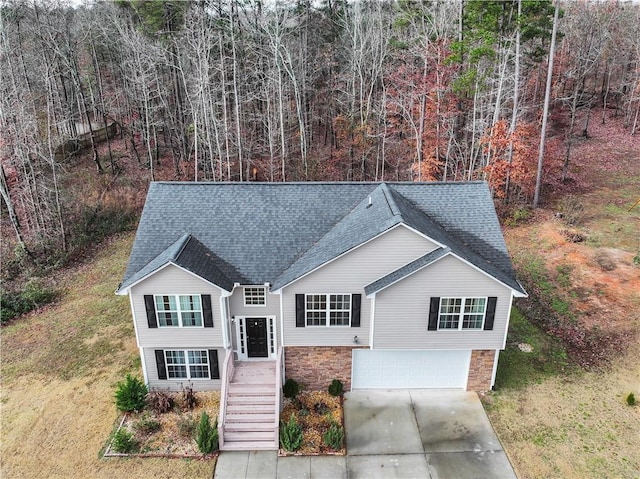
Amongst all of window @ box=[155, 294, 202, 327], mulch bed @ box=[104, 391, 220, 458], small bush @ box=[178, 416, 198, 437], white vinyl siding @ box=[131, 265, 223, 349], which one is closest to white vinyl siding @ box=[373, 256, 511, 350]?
white vinyl siding @ box=[131, 265, 223, 349]

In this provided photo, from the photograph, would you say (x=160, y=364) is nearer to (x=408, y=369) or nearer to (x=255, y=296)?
(x=255, y=296)

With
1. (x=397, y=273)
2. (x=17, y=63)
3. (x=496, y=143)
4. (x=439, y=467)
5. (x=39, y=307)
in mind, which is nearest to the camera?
(x=439, y=467)

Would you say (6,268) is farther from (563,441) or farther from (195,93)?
(563,441)

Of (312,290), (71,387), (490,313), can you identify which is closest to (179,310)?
(312,290)

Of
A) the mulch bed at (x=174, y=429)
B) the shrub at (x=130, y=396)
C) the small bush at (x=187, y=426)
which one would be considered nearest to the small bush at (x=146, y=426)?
the mulch bed at (x=174, y=429)

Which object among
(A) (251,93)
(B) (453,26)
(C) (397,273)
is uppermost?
(B) (453,26)

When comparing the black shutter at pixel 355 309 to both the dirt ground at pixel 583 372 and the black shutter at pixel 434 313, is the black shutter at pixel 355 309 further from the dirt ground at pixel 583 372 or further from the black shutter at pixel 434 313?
the dirt ground at pixel 583 372

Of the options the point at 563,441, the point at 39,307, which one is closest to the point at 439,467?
the point at 563,441
